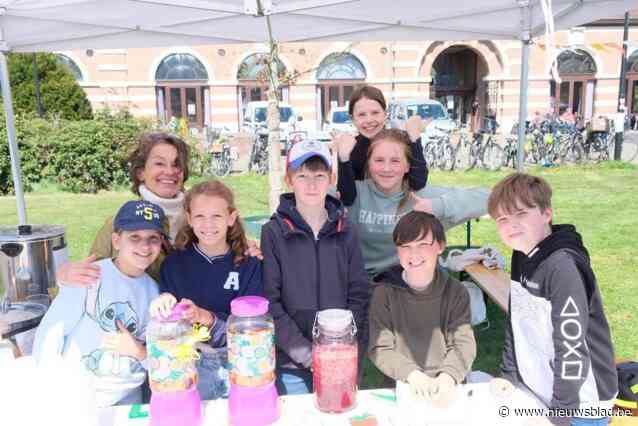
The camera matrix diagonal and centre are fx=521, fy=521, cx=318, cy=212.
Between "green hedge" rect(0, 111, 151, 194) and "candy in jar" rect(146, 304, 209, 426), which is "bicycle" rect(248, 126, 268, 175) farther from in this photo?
"candy in jar" rect(146, 304, 209, 426)

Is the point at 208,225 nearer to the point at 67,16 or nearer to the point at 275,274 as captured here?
the point at 275,274

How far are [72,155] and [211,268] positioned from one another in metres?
9.88

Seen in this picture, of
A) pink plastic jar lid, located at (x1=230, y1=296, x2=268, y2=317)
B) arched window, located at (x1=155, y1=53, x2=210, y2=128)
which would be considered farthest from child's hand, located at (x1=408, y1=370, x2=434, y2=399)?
arched window, located at (x1=155, y1=53, x2=210, y2=128)

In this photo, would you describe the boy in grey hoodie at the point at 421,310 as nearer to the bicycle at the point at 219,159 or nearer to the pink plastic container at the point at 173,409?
the pink plastic container at the point at 173,409

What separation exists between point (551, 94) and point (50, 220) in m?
24.6

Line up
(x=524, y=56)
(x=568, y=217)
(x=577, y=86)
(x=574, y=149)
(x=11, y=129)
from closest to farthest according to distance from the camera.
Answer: (x=524, y=56) < (x=11, y=129) < (x=568, y=217) < (x=574, y=149) < (x=577, y=86)

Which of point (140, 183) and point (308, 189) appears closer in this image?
point (308, 189)

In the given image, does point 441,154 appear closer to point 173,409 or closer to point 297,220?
point 297,220

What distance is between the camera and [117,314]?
6.91ft

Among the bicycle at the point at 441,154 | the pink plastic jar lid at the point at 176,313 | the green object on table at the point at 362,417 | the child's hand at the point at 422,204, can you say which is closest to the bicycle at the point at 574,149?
the bicycle at the point at 441,154

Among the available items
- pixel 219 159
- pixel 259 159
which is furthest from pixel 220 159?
pixel 259 159

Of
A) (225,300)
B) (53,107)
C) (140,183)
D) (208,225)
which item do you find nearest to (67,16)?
(140,183)

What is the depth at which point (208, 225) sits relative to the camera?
7.41 ft

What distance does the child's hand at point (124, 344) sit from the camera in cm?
198
